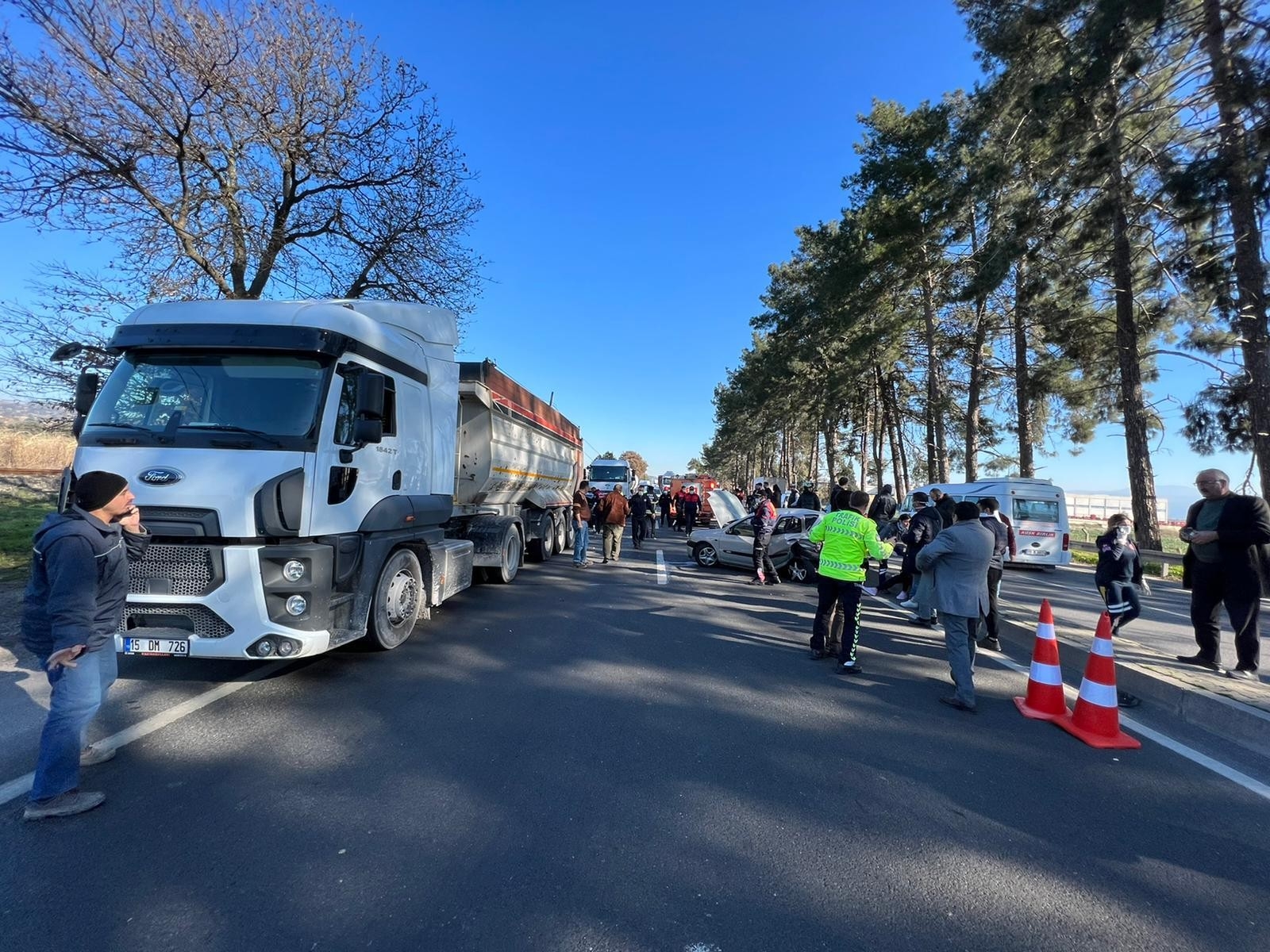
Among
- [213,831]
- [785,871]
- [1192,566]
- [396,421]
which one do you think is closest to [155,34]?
[396,421]

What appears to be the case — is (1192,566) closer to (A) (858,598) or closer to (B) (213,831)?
(A) (858,598)

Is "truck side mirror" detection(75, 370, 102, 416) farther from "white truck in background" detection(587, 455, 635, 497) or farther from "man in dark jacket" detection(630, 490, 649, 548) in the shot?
"white truck in background" detection(587, 455, 635, 497)

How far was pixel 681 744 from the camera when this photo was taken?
14.0 feet

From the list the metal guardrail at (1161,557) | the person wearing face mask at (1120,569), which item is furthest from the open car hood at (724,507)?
the person wearing face mask at (1120,569)

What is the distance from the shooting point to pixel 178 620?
4.48 meters

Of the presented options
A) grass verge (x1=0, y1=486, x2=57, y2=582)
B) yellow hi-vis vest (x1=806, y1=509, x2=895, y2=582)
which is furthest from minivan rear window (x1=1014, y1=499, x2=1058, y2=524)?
grass verge (x1=0, y1=486, x2=57, y2=582)

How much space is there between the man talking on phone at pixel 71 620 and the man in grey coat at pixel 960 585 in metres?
5.69

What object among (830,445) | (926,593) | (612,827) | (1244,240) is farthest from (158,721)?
(830,445)

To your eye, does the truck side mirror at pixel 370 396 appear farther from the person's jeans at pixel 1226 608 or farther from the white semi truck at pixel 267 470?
the person's jeans at pixel 1226 608

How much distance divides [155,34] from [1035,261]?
17.9 metres

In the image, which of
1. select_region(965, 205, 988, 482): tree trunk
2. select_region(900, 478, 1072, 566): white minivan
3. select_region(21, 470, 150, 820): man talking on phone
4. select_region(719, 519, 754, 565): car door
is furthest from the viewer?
select_region(965, 205, 988, 482): tree trunk

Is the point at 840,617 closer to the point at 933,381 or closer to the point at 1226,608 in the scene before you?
the point at 1226,608

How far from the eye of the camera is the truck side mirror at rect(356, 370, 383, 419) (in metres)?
5.20

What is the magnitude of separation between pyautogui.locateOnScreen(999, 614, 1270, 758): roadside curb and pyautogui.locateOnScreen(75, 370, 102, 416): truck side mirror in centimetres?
936
